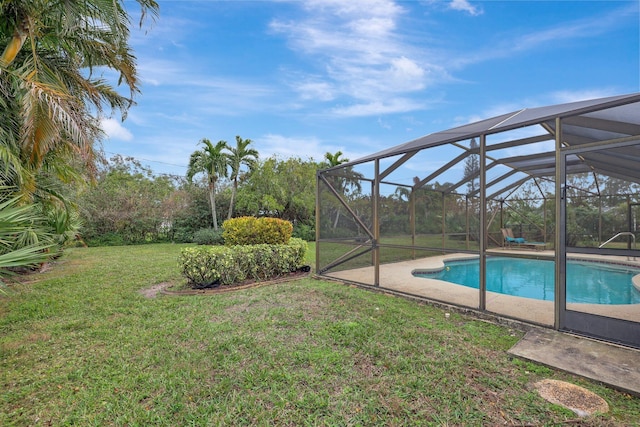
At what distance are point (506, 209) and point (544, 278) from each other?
1.84 meters

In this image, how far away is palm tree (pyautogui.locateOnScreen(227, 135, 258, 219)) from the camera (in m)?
15.6

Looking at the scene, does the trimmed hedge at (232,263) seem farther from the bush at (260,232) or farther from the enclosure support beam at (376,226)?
the enclosure support beam at (376,226)

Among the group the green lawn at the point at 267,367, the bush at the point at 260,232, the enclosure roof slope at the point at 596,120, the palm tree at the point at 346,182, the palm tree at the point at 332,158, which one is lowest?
the green lawn at the point at 267,367

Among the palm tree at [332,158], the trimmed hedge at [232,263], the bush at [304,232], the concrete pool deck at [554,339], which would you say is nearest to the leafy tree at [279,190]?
the bush at [304,232]

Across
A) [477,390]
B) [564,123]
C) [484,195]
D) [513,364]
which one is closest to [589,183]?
[564,123]

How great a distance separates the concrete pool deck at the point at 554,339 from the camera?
2.75 m

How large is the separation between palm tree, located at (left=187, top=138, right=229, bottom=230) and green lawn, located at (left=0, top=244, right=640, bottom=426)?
10615 millimetres

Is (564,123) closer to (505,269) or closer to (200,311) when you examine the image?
(505,269)

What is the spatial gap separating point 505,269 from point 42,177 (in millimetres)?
10830

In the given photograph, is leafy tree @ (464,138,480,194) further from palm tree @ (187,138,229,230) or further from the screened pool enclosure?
palm tree @ (187,138,229,230)

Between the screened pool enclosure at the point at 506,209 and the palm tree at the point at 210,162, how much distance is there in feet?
30.8

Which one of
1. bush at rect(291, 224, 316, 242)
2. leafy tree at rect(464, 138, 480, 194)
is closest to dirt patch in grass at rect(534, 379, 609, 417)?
leafy tree at rect(464, 138, 480, 194)

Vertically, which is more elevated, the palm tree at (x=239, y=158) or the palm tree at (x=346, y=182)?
the palm tree at (x=239, y=158)

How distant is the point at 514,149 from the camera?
5.34m
